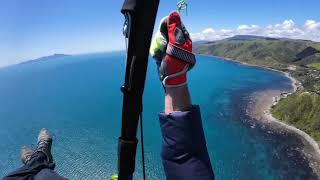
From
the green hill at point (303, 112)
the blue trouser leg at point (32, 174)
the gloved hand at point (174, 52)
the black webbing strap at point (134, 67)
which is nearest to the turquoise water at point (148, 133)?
the green hill at point (303, 112)

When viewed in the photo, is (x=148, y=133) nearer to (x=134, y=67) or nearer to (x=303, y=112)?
(x=303, y=112)

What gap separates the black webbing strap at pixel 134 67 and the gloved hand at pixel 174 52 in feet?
1.33

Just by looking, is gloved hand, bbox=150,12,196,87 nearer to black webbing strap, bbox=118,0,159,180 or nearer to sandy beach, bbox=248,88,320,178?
black webbing strap, bbox=118,0,159,180

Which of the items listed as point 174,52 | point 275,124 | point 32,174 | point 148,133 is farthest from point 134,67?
point 275,124

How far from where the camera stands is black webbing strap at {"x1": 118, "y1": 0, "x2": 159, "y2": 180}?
173cm

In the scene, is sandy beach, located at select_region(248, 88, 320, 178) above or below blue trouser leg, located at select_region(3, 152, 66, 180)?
below

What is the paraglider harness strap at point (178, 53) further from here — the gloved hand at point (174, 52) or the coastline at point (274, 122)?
the coastline at point (274, 122)

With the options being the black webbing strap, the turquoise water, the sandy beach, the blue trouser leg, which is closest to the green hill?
the sandy beach

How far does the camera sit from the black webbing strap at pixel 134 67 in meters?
1.73

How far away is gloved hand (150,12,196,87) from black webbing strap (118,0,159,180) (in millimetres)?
407

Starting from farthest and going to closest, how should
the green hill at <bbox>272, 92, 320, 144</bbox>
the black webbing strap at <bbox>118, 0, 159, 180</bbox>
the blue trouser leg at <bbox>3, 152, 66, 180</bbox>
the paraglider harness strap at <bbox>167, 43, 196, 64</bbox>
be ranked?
1. the green hill at <bbox>272, 92, 320, 144</bbox>
2. the blue trouser leg at <bbox>3, 152, 66, 180</bbox>
3. the paraglider harness strap at <bbox>167, 43, 196, 64</bbox>
4. the black webbing strap at <bbox>118, 0, 159, 180</bbox>

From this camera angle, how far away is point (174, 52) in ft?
7.21

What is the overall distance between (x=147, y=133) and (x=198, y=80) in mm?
96455

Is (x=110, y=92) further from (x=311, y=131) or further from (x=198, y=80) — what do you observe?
(x=311, y=131)
